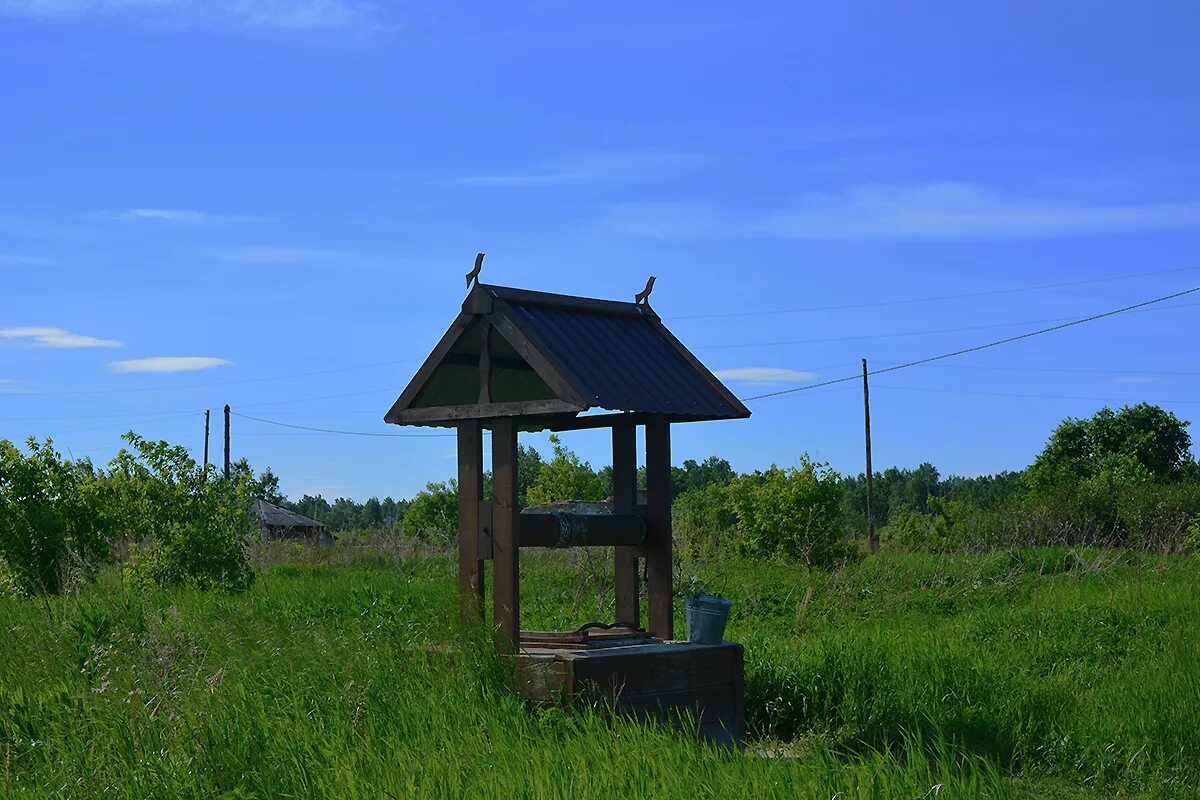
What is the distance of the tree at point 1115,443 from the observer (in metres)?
48.4

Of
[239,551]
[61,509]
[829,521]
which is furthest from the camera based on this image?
[829,521]

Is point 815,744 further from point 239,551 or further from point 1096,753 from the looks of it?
point 239,551

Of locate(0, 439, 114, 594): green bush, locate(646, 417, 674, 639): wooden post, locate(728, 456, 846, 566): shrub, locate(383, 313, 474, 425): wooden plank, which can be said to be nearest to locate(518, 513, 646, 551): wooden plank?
locate(646, 417, 674, 639): wooden post

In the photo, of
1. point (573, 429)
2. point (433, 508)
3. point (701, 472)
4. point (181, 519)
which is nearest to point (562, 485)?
point (433, 508)

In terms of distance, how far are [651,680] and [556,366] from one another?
2.18m

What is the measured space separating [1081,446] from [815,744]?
44970mm

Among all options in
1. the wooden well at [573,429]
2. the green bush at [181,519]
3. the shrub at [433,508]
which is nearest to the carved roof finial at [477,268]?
the wooden well at [573,429]

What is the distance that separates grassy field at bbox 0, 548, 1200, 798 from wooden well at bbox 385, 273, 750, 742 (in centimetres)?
40

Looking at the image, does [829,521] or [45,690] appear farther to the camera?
[829,521]

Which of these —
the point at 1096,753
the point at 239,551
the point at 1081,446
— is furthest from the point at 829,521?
the point at 1081,446

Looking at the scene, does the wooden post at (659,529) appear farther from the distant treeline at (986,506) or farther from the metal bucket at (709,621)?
the distant treeline at (986,506)

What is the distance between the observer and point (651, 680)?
27.0 ft

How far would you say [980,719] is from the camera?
376 inches

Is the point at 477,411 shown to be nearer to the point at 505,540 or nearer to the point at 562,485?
the point at 505,540
